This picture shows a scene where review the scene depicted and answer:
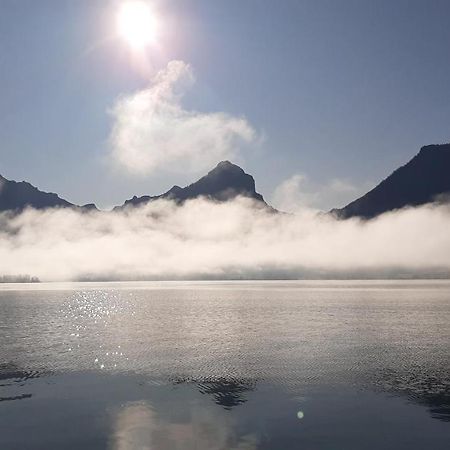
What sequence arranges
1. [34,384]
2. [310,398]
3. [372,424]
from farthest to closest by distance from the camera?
[34,384], [310,398], [372,424]

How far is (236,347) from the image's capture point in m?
65.8

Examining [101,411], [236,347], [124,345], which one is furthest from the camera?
[124,345]

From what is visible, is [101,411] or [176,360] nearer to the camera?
[101,411]

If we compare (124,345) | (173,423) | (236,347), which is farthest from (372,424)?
(124,345)

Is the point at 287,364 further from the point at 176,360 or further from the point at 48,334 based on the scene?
the point at 48,334

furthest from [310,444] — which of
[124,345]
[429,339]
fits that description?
[429,339]

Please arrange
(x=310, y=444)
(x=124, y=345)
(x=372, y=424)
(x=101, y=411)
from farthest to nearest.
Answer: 1. (x=124, y=345)
2. (x=101, y=411)
3. (x=372, y=424)
4. (x=310, y=444)

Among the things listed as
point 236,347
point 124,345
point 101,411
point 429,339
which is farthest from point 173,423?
point 429,339

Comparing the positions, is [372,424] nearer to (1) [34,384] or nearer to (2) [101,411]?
(2) [101,411]

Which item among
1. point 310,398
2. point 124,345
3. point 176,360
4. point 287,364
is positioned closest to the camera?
point 310,398

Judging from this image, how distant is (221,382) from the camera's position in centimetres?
4459

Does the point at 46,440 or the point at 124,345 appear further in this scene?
the point at 124,345

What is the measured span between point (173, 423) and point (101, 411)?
6.73 meters

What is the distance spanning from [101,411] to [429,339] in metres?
56.7
